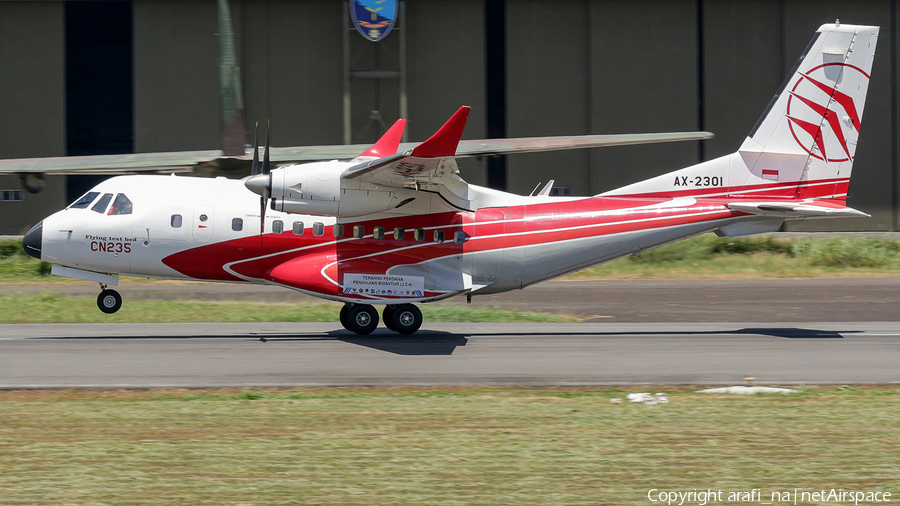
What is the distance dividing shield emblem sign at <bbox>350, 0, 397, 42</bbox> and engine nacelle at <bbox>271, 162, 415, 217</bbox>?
2257cm

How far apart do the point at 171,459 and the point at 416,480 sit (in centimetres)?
239

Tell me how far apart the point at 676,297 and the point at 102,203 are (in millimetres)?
15270

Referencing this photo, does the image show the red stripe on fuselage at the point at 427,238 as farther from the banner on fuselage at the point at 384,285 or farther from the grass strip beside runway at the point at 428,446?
the grass strip beside runway at the point at 428,446

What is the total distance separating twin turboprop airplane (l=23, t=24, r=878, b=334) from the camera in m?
15.8

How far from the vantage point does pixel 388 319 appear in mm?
16703

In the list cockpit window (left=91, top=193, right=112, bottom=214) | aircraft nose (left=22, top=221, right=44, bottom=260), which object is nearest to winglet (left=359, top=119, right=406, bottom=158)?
cockpit window (left=91, top=193, right=112, bottom=214)

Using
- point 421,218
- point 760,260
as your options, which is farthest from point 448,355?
point 760,260

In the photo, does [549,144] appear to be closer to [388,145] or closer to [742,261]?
[388,145]

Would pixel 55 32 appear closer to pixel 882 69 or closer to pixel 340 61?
pixel 340 61

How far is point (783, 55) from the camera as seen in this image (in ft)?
126

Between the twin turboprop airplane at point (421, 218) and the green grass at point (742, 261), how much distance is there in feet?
39.1

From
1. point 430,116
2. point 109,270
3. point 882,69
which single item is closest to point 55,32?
point 430,116

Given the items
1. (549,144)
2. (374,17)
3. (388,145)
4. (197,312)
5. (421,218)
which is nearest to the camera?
(421,218)

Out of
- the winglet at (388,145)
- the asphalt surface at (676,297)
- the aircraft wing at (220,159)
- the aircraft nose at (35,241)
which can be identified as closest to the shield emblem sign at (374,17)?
the aircraft wing at (220,159)
